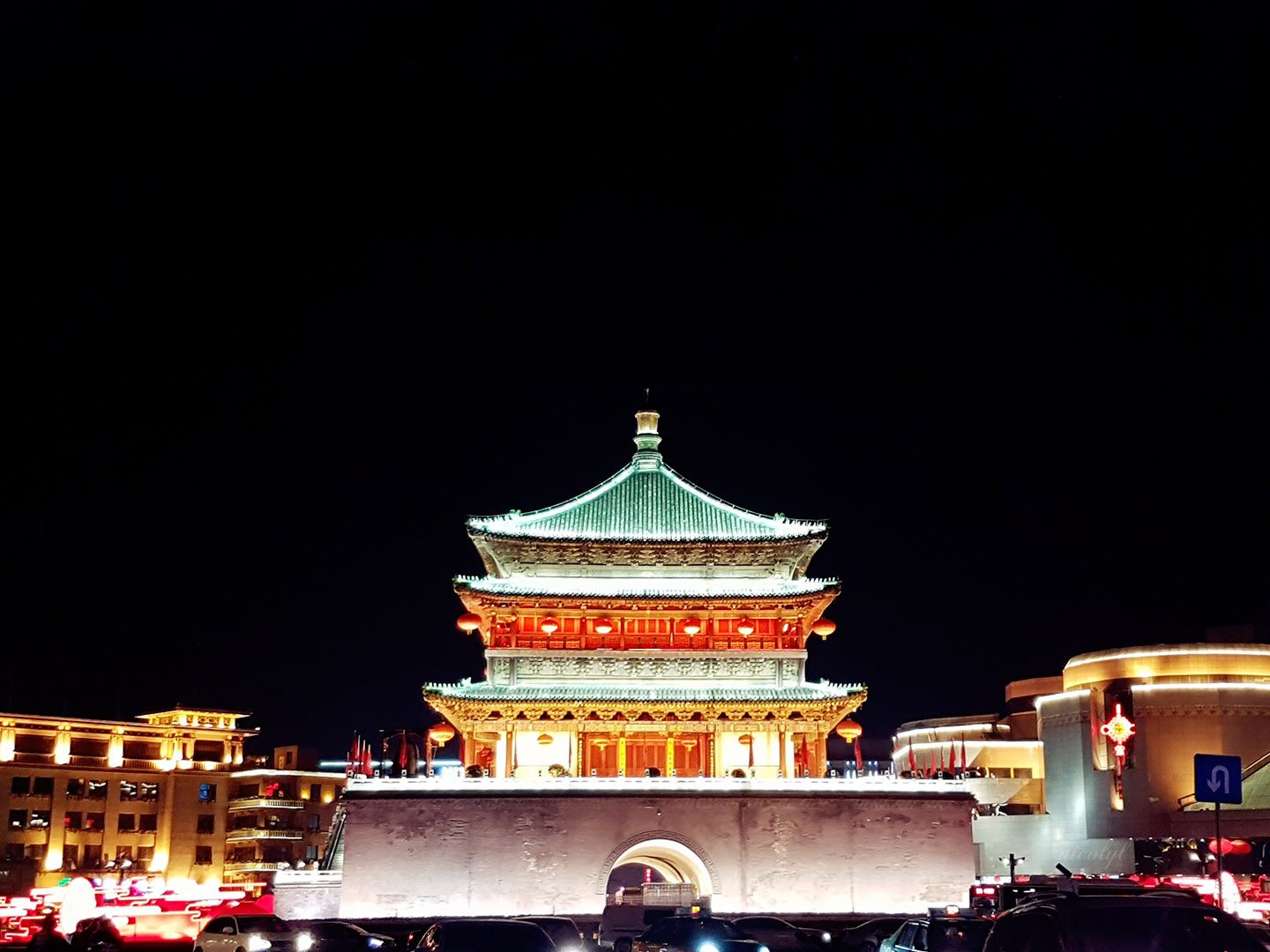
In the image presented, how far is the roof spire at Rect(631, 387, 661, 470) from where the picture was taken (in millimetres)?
49094

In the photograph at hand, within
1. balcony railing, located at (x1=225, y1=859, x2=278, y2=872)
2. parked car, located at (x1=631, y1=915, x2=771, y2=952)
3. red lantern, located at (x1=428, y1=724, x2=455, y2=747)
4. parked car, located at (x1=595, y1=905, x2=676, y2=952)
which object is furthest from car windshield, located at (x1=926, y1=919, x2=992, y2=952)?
balcony railing, located at (x1=225, y1=859, x2=278, y2=872)

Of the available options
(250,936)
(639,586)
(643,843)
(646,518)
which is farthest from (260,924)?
(646,518)

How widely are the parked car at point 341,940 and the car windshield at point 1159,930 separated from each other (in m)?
17.1

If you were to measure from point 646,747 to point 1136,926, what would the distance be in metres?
34.3

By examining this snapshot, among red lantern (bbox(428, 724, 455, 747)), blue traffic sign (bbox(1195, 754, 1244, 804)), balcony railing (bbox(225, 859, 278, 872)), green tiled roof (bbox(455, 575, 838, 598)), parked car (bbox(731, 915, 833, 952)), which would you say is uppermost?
green tiled roof (bbox(455, 575, 838, 598))

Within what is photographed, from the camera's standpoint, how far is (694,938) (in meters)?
21.1

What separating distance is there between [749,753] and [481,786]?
9065 millimetres

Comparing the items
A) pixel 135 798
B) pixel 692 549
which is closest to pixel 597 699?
pixel 692 549

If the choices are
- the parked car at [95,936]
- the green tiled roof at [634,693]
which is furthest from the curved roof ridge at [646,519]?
the parked car at [95,936]

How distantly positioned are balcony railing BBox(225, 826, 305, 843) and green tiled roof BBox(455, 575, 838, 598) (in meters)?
42.3

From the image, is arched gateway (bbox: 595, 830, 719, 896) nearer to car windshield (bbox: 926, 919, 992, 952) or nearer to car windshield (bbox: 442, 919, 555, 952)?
car windshield (bbox: 926, 919, 992, 952)

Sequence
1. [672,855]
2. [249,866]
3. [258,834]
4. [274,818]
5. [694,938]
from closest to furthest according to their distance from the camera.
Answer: [694,938]
[672,855]
[249,866]
[258,834]
[274,818]

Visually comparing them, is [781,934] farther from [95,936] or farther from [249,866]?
[249,866]

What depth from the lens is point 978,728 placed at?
60.7 m
